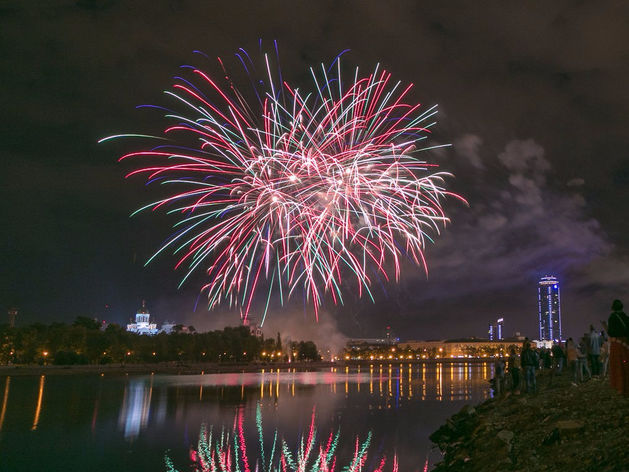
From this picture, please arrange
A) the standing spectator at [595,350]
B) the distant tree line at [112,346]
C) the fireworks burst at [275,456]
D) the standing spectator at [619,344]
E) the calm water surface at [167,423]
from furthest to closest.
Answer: the distant tree line at [112,346] → the standing spectator at [595,350] → the calm water surface at [167,423] → the fireworks burst at [275,456] → the standing spectator at [619,344]

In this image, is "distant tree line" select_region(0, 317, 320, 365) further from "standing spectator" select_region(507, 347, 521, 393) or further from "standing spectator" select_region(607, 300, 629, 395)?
"standing spectator" select_region(607, 300, 629, 395)

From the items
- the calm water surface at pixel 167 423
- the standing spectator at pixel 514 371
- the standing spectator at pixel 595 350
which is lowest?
the calm water surface at pixel 167 423

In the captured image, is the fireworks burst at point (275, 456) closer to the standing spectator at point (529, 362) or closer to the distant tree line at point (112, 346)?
the standing spectator at point (529, 362)

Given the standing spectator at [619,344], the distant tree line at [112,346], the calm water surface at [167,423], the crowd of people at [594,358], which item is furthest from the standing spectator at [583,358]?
the distant tree line at [112,346]

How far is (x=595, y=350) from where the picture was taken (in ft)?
75.4

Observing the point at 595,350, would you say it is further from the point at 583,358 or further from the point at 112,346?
the point at 112,346

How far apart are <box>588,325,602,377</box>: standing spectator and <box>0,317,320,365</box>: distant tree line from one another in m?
115

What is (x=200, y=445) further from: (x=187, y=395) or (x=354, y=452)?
(x=187, y=395)

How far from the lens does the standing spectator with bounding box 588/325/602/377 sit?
22.5 m

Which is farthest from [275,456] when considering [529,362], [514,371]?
[514,371]

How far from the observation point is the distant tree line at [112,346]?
12119 centimetres

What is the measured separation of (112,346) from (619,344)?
134m

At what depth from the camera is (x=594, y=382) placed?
20812 millimetres

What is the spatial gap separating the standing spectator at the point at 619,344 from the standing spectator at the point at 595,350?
8.24 meters
